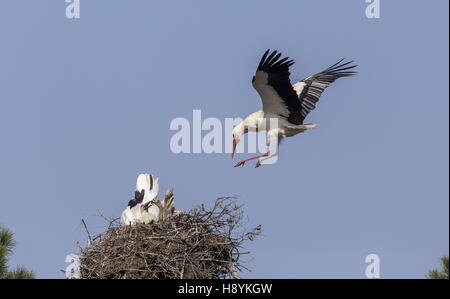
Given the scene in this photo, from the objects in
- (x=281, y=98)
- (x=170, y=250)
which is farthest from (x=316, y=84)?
(x=170, y=250)

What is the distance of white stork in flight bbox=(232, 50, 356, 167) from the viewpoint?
12.7 m

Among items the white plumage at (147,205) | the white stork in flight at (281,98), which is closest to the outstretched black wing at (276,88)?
the white stork in flight at (281,98)

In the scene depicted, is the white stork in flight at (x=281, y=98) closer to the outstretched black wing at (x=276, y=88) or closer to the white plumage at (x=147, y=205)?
the outstretched black wing at (x=276, y=88)

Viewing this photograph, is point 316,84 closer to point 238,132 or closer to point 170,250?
point 238,132

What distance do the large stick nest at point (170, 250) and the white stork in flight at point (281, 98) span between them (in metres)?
2.28

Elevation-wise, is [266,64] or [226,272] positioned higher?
[266,64]

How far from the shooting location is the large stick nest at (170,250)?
1068cm

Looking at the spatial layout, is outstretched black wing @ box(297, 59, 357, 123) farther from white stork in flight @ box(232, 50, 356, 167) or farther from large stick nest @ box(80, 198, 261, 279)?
large stick nest @ box(80, 198, 261, 279)

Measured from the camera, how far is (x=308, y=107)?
1423 cm

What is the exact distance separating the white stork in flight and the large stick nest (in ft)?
7.49
